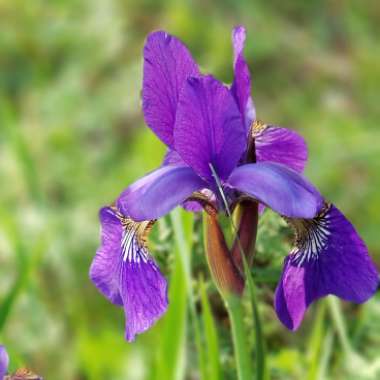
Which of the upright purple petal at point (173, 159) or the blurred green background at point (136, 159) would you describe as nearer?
the upright purple petal at point (173, 159)

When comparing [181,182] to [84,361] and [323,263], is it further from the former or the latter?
[84,361]

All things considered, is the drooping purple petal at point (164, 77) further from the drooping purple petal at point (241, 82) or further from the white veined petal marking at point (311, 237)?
the white veined petal marking at point (311, 237)

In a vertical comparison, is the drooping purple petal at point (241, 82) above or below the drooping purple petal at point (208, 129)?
above

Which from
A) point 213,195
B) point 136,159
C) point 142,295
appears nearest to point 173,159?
point 213,195

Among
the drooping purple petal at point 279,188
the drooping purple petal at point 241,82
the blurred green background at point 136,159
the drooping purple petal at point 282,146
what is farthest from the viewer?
the blurred green background at point 136,159

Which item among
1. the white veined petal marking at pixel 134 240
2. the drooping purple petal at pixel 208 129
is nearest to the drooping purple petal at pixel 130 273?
the white veined petal marking at pixel 134 240

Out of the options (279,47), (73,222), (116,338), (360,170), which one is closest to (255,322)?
(116,338)

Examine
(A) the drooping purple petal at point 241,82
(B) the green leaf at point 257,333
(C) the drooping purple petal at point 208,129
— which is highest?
(A) the drooping purple petal at point 241,82
